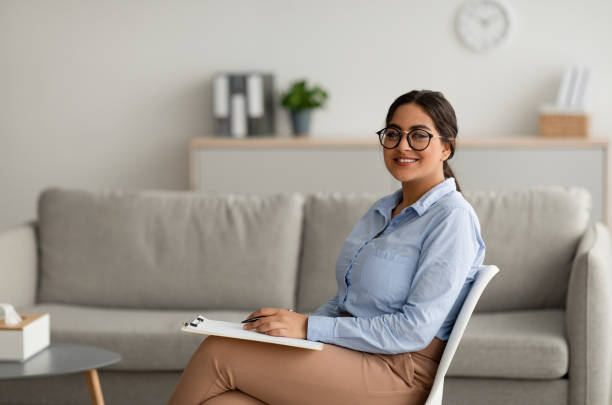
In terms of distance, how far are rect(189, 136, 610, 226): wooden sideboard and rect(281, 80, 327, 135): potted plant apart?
166 millimetres

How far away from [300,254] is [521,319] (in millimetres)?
898

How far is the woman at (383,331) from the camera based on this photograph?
5.67 ft

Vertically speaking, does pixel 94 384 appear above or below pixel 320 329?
below

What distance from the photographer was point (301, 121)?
492cm

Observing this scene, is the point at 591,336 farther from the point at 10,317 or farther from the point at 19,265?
the point at 19,265

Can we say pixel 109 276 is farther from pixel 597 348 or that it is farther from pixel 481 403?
pixel 597 348

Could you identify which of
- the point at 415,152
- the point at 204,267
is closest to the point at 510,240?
the point at 204,267

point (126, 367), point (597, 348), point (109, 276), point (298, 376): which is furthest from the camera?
point (109, 276)

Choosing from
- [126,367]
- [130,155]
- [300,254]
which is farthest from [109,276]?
[130,155]

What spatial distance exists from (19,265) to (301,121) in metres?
2.19

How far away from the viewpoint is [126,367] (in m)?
2.79

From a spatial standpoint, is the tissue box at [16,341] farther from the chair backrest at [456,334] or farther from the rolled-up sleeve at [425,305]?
the chair backrest at [456,334]

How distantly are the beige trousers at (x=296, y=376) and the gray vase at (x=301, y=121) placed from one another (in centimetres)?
324

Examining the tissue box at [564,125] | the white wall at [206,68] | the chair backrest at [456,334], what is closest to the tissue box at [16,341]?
the chair backrest at [456,334]
